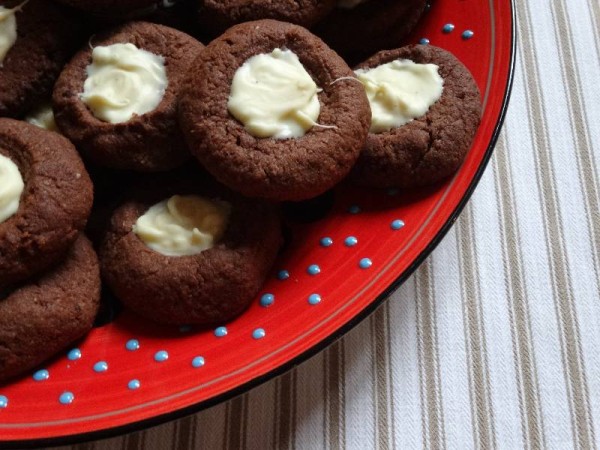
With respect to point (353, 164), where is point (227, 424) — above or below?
below

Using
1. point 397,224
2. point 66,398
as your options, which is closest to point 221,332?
point 66,398

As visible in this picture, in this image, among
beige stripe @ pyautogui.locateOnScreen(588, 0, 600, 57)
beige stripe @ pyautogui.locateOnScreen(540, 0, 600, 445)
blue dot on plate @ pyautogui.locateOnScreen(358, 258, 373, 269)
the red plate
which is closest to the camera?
the red plate

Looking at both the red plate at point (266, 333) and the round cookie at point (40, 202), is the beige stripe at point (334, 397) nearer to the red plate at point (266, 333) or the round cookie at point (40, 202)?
the red plate at point (266, 333)

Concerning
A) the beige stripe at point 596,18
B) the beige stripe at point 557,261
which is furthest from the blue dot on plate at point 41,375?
the beige stripe at point 596,18

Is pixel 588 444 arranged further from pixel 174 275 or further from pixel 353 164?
pixel 174 275

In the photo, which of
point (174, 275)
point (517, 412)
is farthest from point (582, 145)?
point (174, 275)

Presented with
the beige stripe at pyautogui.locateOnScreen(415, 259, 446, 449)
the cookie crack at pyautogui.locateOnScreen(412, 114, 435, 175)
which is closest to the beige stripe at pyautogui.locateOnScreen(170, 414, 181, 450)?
the beige stripe at pyautogui.locateOnScreen(415, 259, 446, 449)

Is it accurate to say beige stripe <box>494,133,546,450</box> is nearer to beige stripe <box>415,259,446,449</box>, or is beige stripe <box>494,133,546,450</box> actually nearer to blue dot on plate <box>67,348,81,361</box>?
beige stripe <box>415,259,446,449</box>
